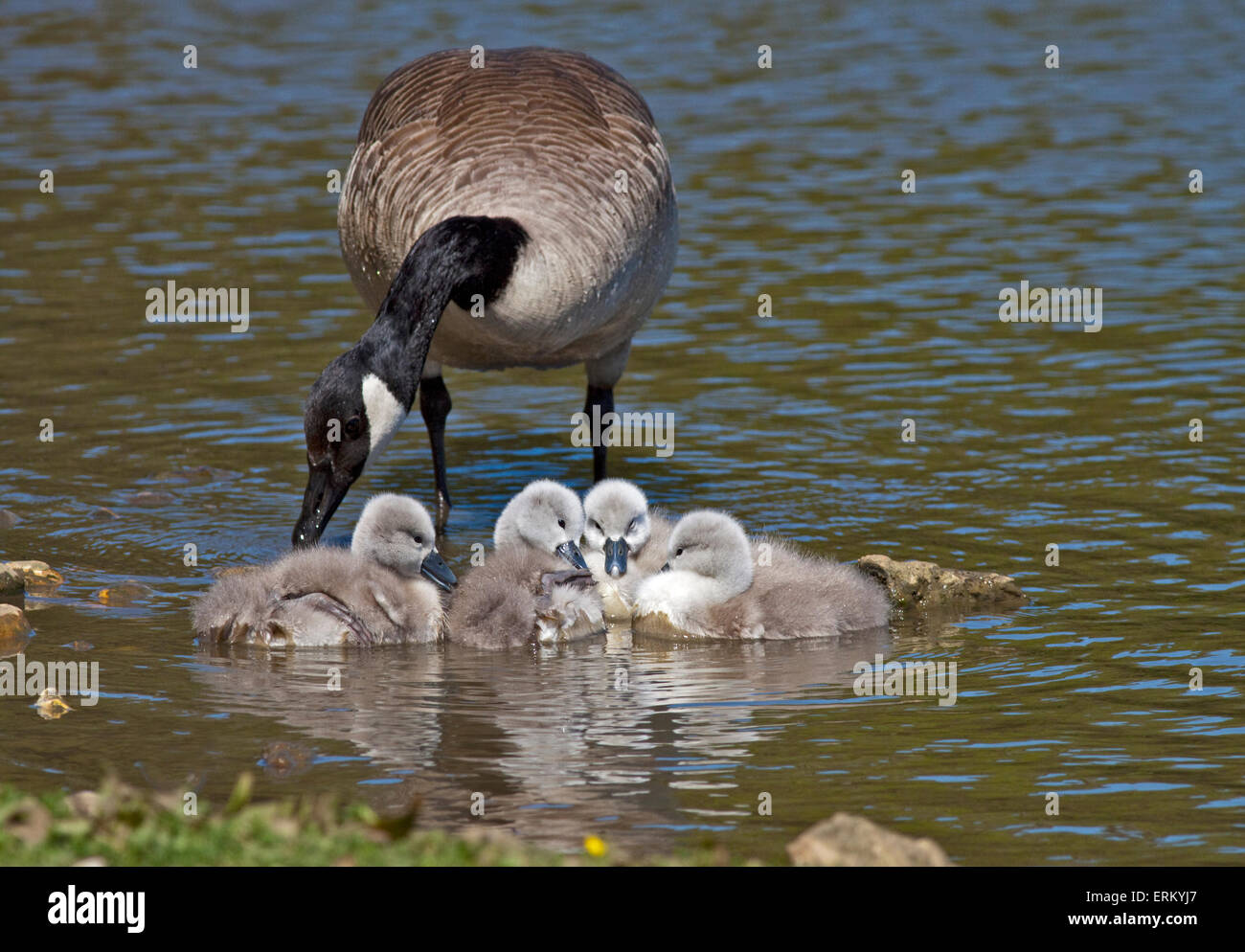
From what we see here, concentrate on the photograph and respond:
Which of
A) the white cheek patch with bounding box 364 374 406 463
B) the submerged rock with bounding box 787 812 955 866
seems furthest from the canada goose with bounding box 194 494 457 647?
the submerged rock with bounding box 787 812 955 866

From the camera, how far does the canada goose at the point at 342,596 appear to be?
868cm

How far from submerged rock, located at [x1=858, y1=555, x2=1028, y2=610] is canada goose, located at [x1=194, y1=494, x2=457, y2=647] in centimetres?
216

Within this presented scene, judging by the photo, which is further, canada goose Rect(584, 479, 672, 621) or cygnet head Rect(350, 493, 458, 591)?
canada goose Rect(584, 479, 672, 621)

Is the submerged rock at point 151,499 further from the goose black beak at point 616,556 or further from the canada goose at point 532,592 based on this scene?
the goose black beak at point 616,556

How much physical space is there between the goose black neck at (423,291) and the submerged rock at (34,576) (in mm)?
1922

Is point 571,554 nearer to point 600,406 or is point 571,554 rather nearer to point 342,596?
point 342,596

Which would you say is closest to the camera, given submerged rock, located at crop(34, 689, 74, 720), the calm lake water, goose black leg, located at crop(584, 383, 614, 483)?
the calm lake water

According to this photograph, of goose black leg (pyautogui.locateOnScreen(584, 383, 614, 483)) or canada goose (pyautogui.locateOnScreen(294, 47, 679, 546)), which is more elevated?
canada goose (pyautogui.locateOnScreen(294, 47, 679, 546))

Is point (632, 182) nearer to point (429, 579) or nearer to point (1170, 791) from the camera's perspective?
point (429, 579)

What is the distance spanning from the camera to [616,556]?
360 inches

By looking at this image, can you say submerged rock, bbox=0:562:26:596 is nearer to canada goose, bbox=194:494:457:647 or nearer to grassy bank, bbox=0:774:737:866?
canada goose, bbox=194:494:457:647

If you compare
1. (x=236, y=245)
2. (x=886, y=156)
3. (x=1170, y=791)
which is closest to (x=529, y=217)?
(x=1170, y=791)

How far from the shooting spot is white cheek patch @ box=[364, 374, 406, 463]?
930 cm
